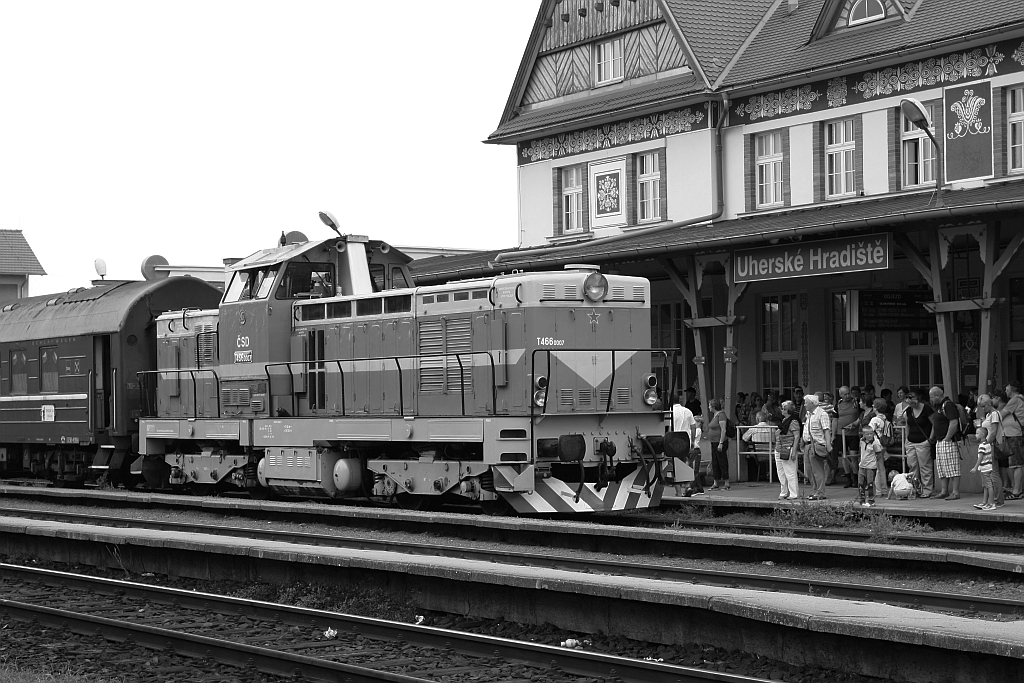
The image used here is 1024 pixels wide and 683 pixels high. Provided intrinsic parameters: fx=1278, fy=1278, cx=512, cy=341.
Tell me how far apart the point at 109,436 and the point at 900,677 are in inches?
705

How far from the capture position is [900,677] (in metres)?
7.61

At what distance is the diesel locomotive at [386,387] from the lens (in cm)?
1636

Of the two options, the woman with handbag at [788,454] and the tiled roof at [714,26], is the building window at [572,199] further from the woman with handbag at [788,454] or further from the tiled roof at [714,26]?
the woman with handbag at [788,454]

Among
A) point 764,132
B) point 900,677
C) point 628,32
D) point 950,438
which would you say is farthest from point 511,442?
point 628,32

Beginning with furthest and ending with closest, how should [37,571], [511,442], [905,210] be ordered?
[905,210] < [511,442] < [37,571]

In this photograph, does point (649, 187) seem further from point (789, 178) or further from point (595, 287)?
point (595, 287)

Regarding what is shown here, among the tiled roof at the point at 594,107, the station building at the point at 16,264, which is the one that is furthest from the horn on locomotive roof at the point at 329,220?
the station building at the point at 16,264

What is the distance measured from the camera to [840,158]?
25.5 metres

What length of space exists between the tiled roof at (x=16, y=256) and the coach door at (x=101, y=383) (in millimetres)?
45763

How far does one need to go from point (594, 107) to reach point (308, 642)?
71.3 feet

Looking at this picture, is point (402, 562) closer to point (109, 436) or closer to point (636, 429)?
point (636, 429)

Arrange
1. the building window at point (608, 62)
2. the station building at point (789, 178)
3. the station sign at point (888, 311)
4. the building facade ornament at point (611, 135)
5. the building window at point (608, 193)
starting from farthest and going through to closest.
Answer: the building window at point (608, 62)
the building window at point (608, 193)
the building facade ornament at point (611, 135)
the station sign at point (888, 311)
the station building at point (789, 178)

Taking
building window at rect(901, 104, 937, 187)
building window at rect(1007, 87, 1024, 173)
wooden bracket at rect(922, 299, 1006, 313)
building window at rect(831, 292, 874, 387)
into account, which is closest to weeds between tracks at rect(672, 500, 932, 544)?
wooden bracket at rect(922, 299, 1006, 313)

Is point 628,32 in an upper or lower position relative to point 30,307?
upper
